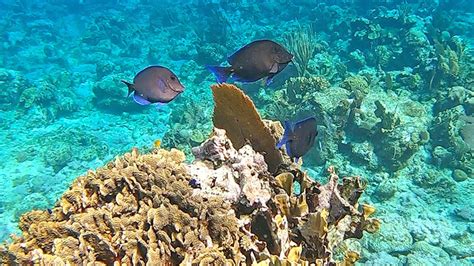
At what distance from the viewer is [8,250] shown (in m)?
2.23

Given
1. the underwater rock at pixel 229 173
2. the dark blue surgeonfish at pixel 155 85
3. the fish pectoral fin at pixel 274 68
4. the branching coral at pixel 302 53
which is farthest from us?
the branching coral at pixel 302 53

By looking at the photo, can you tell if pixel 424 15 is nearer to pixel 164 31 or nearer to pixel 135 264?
pixel 164 31

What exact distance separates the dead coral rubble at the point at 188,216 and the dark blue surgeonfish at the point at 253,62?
465mm

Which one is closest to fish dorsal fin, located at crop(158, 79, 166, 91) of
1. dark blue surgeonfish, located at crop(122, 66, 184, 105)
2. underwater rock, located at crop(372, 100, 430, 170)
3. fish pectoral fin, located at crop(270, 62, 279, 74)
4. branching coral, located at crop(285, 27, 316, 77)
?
dark blue surgeonfish, located at crop(122, 66, 184, 105)

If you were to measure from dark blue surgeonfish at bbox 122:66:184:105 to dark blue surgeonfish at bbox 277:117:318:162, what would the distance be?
114cm

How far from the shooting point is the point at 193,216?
232cm

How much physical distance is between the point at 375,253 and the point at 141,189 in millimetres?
4120

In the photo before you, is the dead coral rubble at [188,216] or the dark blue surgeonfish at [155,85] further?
the dark blue surgeonfish at [155,85]

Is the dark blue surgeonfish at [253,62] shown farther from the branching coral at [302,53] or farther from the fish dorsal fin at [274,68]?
the branching coral at [302,53]

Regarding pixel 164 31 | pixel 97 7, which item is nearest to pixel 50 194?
pixel 164 31

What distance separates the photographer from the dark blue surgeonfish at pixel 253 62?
2768mm

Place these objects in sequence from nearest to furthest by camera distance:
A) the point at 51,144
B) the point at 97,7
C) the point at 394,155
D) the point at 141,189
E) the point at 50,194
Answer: the point at 141,189, the point at 394,155, the point at 50,194, the point at 51,144, the point at 97,7

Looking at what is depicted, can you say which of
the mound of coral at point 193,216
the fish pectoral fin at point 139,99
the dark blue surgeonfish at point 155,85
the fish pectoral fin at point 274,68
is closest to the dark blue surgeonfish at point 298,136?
the mound of coral at point 193,216

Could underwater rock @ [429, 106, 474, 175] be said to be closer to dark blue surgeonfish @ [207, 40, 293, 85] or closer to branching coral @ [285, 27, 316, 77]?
branching coral @ [285, 27, 316, 77]
